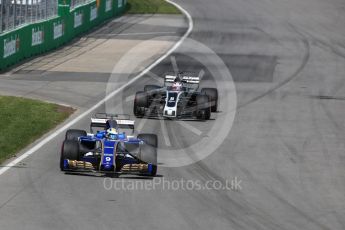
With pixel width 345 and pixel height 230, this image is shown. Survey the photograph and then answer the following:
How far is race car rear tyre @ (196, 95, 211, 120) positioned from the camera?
28328 millimetres

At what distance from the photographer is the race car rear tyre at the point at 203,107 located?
28.3m

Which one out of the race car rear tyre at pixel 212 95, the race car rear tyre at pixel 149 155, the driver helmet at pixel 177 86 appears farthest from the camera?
the race car rear tyre at pixel 212 95

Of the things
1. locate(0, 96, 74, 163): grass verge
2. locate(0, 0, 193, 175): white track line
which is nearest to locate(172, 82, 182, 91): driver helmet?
locate(0, 0, 193, 175): white track line

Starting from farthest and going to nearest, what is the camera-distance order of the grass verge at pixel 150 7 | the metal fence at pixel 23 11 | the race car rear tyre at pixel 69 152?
the grass verge at pixel 150 7, the metal fence at pixel 23 11, the race car rear tyre at pixel 69 152

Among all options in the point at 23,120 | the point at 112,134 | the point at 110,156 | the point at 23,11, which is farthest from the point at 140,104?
the point at 23,11

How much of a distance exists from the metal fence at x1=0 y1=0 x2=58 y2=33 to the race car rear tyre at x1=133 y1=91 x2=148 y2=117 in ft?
38.1

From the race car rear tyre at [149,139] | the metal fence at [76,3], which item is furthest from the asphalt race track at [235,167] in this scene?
the metal fence at [76,3]

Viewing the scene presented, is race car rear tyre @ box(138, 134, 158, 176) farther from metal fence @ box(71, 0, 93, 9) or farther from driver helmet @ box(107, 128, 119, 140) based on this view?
metal fence @ box(71, 0, 93, 9)

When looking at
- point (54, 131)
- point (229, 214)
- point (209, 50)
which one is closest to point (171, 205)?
point (229, 214)

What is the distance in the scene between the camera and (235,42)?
163 feet

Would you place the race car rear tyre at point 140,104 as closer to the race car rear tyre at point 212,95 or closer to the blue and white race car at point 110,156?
the race car rear tyre at point 212,95

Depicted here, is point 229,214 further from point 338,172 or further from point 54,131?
point 54,131

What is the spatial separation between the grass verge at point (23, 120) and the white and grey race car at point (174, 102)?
2.41m

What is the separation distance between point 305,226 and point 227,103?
15.0m
